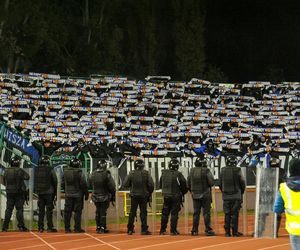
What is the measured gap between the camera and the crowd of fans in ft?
91.9

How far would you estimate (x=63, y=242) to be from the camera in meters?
16.4

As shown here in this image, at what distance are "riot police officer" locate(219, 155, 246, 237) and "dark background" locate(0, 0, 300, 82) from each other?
24360 mm

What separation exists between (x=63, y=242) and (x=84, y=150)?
9.06m

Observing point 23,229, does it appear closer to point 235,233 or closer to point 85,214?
point 85,214

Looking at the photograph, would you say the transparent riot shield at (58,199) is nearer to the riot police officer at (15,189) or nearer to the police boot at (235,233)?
the riot police officer at (15,189)

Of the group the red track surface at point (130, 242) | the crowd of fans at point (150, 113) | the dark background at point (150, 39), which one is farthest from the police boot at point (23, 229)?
the dark background at point (150, 39)

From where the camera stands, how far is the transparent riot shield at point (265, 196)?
15281mm

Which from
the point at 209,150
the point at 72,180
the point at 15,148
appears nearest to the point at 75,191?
the point at 72,180

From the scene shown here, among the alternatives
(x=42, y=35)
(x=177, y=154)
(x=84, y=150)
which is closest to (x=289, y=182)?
(x=84, y=150)

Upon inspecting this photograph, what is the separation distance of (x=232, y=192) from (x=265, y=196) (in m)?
1.77

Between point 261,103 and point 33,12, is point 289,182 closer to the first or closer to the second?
point 261,103

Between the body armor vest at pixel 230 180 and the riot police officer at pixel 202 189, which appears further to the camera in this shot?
the riot police officer at pixel 202 189

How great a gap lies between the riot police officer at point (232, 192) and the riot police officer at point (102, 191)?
8.82ft

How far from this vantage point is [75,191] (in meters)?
18.5
